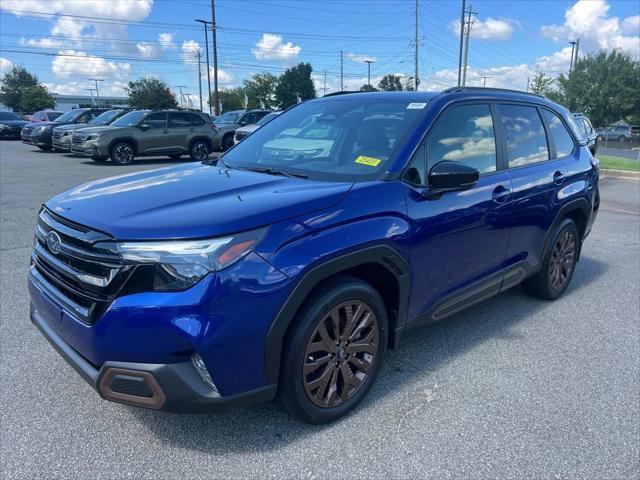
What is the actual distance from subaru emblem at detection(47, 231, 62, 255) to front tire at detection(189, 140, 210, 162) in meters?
15.2

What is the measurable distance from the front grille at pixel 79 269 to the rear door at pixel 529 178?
114 inches

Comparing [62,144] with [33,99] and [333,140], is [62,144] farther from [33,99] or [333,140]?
[33,99]

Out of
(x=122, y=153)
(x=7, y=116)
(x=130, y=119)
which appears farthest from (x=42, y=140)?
(x=7, y=116)

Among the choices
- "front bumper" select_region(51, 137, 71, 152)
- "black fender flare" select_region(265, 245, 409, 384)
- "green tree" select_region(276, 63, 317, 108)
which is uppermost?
"green tree" select_region(276, 63, 317, 108)

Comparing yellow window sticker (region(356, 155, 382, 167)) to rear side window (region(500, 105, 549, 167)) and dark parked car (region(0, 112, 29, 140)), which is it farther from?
dark parked car (region(0, 112, 29, 140))

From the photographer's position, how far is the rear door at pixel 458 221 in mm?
3066

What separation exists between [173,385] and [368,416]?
1212 millimetres

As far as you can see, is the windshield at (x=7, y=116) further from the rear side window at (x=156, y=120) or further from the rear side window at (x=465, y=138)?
the rear side window at (x=465, y=138)

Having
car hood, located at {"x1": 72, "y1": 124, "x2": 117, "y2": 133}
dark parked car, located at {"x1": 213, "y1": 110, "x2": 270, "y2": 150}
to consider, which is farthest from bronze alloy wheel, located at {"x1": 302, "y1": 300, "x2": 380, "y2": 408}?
dark parked car, located at {"x1": 213, "y1": 110, "x2": 270, "y2": 150}

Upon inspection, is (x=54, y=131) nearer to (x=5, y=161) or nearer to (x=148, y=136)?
(x=5, y=161)

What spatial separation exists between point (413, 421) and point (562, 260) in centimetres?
279

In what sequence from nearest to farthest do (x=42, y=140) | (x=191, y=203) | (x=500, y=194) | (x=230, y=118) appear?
1. (x=191, y=203)
2. (x=500, y=194)
3. (x=42, y=140)
4. (x=230, y=118)

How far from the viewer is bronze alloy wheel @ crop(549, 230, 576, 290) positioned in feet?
15.3

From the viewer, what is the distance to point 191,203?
8.32ft
